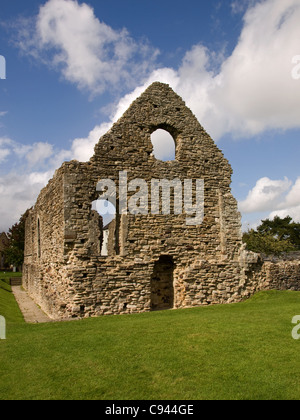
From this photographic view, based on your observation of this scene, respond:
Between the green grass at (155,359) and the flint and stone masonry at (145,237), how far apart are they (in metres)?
2.23

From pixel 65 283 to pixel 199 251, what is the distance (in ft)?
17.3

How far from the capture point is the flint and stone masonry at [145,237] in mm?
11609

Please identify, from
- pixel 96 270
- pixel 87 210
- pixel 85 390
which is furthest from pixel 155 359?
pixel 87 210

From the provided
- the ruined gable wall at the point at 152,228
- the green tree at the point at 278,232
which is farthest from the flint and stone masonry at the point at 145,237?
the green tree at the point at 278,232

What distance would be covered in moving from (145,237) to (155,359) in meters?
6.55

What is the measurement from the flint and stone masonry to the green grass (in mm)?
2232

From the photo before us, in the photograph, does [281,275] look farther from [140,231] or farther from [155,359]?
[155,359]

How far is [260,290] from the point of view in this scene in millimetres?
14086

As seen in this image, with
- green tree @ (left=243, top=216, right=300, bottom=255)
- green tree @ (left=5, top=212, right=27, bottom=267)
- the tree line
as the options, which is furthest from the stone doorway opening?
green tree @ (left=5, top=212, right=27, bottom=267)

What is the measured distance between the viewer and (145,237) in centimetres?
1254

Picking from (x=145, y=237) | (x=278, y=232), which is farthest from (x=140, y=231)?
(x=278, y=232)

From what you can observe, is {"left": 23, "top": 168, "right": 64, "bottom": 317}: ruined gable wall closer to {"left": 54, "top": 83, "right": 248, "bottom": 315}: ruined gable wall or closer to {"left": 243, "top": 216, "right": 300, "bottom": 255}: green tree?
{"left": 54, "top": 83, "right": 248, "bottom": 315}: ruined gable wall
